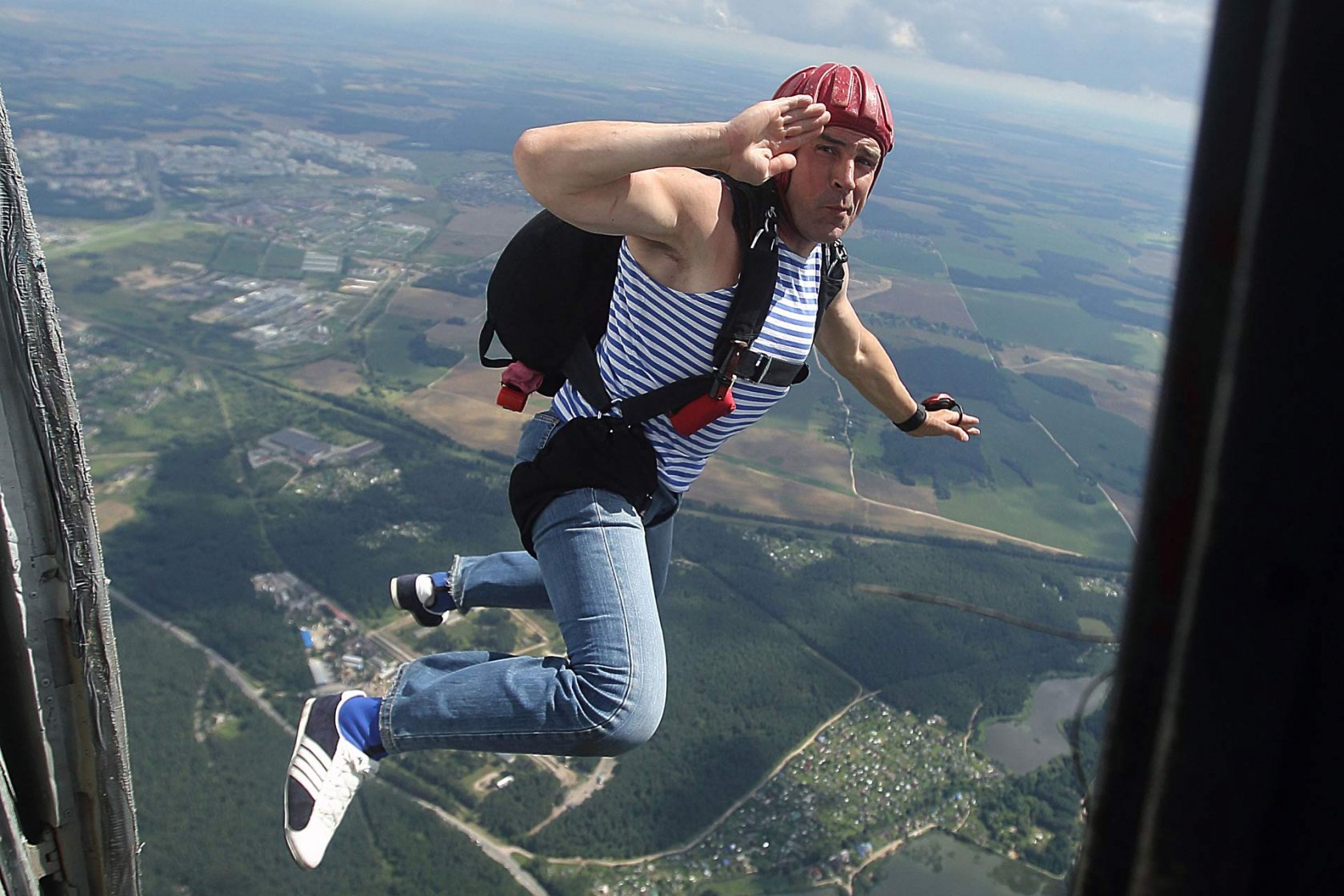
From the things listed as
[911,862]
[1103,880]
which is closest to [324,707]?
[1103,880]

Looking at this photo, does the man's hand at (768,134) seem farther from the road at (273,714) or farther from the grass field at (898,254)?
the grass field at (898,254)

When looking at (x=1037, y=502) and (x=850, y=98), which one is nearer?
(x=850, y=98)

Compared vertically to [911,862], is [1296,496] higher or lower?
higher

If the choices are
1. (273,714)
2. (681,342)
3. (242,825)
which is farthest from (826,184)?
(273,714)

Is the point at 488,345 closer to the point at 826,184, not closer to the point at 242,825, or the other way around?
the point at 826,184

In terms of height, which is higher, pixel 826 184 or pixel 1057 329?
pixel 826 184

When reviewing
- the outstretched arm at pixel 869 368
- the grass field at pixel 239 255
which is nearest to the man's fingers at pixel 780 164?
the outstretched arm at pixel 869 368

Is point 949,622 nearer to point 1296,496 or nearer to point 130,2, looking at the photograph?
point 1296,496
